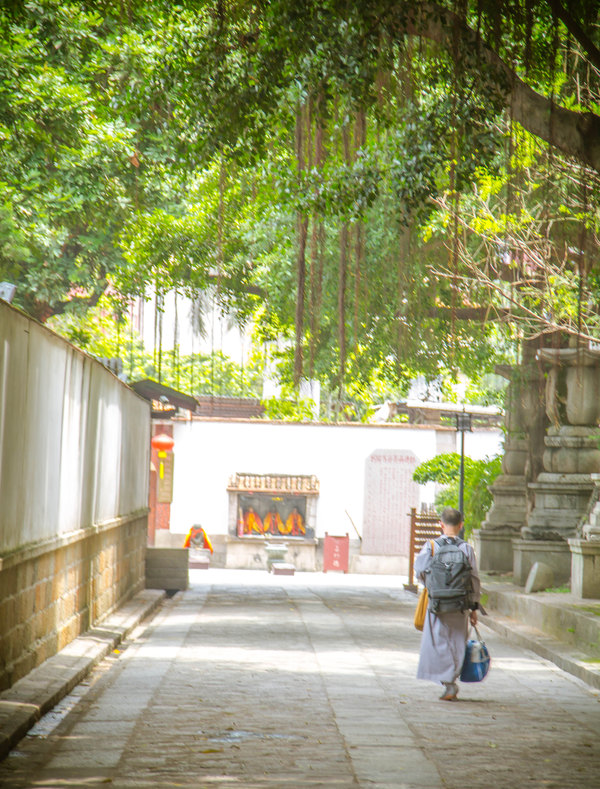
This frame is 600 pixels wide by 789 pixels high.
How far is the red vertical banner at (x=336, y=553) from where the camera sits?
118ft

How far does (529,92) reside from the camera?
1000 centimetres

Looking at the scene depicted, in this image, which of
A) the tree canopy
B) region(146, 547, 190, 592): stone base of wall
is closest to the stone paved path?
the tree canopy

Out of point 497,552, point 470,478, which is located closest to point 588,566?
point 497,552

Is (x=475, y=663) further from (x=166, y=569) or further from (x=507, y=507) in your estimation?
(x=507, y=507)

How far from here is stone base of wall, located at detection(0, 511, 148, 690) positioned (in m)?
8.39

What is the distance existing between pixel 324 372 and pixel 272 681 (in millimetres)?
13745

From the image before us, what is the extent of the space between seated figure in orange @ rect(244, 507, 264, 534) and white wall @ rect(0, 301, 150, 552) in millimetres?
21572

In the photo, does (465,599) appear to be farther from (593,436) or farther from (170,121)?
(593,436)

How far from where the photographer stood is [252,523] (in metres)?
37.2

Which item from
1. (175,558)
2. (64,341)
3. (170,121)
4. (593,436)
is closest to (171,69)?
(170,121)

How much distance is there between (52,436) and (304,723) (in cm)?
362

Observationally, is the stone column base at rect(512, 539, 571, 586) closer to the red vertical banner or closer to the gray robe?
the gray robe

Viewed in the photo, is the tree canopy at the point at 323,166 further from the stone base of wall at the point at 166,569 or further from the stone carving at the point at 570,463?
the stone base of wall at the point at 166,569

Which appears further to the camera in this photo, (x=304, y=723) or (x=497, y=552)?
(x=497, y=552)
